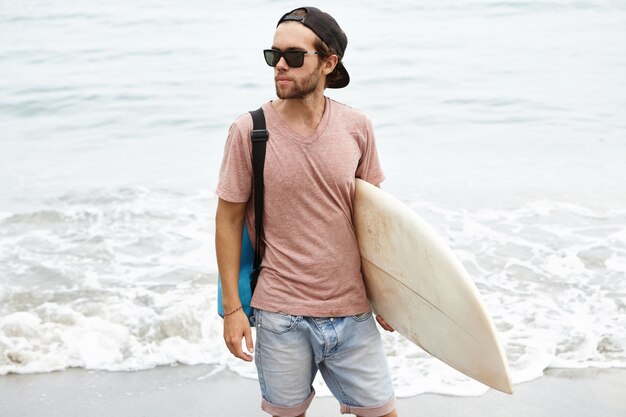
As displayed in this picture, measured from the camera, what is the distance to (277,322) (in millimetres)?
2533

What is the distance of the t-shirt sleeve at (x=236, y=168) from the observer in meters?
2.44

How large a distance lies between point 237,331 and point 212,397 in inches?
63.8

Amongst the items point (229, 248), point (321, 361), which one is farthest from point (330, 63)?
point (321, 361)

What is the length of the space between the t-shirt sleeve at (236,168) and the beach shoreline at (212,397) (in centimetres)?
166

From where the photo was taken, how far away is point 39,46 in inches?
695

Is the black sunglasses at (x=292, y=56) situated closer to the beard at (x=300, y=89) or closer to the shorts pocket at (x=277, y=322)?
the beard at (x=300, y=89)

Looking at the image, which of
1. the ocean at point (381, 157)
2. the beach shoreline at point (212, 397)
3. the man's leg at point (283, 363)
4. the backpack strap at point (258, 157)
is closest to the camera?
the backpack strap at point (258, 157)

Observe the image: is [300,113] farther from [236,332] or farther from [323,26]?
[236,332]

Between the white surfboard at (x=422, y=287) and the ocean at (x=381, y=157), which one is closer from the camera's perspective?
the white surfboard at (x=422, y=287)

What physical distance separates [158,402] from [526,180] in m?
5.05

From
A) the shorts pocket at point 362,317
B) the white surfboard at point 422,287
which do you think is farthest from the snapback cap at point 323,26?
the shorts pocket at point 362,317

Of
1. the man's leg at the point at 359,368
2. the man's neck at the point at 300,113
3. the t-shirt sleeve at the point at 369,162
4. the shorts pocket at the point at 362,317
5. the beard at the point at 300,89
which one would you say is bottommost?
the man's leg at the point at 359,368

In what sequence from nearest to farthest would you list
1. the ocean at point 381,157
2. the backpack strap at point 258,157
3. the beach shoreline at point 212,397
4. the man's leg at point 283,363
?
1. the backpack strap at point 258,157
2. the man's leg at point 283,363
3. the beach shoreline at point 212,397
4. the ocean at point 381,157

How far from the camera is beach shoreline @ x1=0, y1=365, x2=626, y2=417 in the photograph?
3.90 metres
